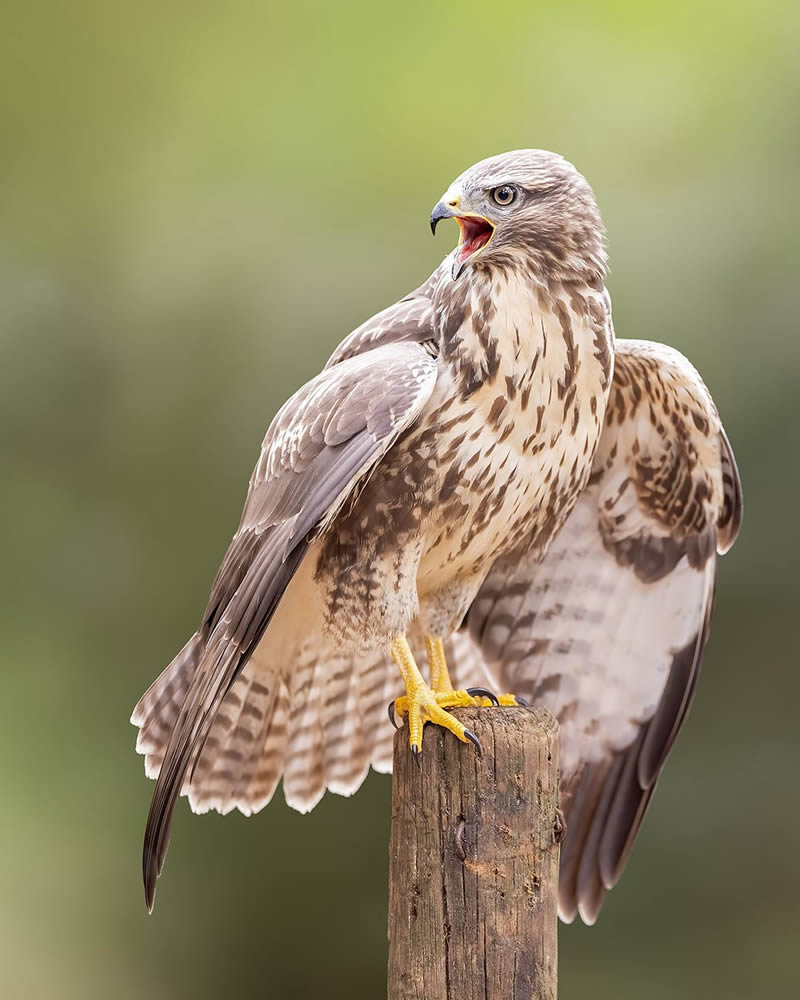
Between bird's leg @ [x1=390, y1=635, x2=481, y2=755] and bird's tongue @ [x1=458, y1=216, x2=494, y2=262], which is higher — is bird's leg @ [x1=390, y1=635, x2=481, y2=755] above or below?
below

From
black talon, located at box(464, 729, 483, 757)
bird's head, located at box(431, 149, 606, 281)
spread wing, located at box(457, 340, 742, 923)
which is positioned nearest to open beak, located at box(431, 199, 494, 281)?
bird's head, located at box(431, 149, 606, 281)

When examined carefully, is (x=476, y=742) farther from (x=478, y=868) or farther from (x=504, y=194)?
(x=504, y=194)

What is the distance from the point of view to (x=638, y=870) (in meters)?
4.08

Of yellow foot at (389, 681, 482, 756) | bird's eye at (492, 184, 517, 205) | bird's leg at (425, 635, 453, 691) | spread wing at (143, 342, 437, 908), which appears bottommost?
yellow foot at (389, 681, 482, 756)

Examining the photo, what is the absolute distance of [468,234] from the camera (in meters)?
2.16

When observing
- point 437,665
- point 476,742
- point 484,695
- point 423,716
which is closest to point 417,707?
point 423,716

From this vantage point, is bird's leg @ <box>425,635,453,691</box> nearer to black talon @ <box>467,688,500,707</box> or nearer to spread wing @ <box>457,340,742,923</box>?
black talon @ <box>467,688,500,707</box>

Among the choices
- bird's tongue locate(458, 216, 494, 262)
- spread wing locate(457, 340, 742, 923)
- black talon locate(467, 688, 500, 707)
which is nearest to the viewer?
bird's tongue locate(458, 216, 494, 262)

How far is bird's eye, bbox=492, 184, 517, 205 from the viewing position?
2090 mm

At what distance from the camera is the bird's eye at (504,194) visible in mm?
2090

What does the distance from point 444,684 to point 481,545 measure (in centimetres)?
33

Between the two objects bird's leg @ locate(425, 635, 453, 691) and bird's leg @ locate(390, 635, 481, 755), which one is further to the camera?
bird's leg @ locate(425, 635, 453, 691)

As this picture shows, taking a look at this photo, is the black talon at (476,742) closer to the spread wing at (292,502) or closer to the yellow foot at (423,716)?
the yellow foot at (423,716)

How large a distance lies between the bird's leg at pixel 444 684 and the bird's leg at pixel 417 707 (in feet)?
0.32
